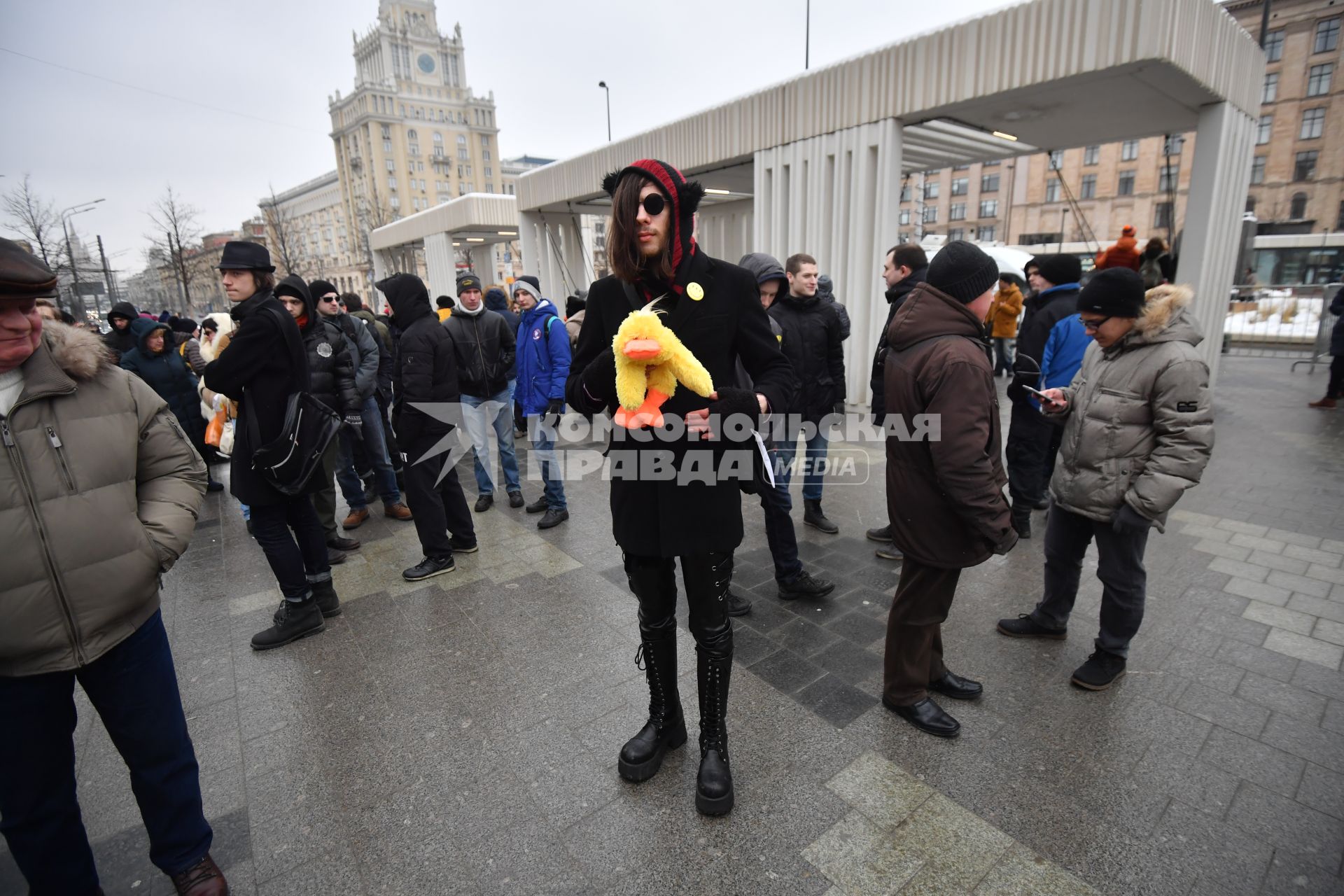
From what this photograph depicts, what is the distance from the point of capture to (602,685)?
3180mm

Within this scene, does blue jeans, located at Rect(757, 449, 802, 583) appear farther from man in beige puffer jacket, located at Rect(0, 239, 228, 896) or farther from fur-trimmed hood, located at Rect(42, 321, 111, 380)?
fur-trimmed hood, located at Rect(42, 321, 111, 380)

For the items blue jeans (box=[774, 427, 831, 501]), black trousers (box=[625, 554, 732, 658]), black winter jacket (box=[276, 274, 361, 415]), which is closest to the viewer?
black trousers (box=[625, 554, 732, 658])

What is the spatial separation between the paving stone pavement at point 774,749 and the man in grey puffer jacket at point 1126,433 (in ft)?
1.76

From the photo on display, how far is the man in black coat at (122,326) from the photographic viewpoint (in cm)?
684

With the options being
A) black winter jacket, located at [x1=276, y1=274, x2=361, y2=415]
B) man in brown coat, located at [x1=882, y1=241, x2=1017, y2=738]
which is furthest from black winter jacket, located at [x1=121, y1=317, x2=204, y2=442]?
man in brown coat, located at [x1=882, y1=241, x2=1017, y2=738]

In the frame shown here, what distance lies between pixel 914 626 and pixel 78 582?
115 inches

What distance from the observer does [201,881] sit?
208cm

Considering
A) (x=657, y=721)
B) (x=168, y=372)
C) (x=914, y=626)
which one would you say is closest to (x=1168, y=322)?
(x=914, y=626)

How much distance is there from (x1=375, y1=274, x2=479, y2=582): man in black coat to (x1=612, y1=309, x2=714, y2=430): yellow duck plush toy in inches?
114

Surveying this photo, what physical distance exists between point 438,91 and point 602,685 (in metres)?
113

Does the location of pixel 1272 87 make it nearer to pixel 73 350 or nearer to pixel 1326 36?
pixel 1326 36

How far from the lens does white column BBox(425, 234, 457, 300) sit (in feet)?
64.2

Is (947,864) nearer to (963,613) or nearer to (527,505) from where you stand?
(963,613)

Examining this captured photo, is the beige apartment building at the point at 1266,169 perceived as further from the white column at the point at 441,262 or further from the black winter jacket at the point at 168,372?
the black winter jacket at the point at 168,372
